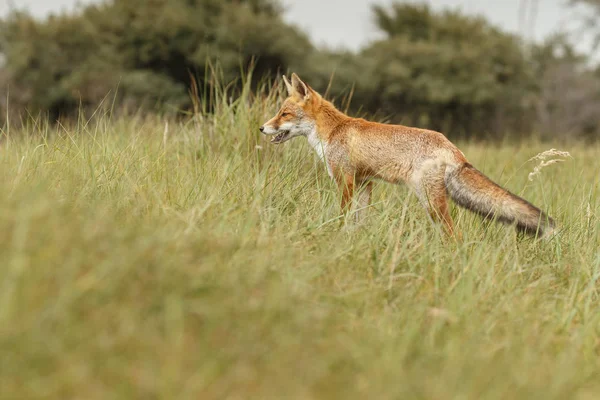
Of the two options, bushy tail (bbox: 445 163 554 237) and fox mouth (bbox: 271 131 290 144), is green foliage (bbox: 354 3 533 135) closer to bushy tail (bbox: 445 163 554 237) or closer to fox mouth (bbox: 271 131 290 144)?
fox mouth (bbox: 271 131 290 144)

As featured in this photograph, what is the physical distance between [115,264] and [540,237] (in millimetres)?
3299

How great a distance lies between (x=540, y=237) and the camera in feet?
15.4

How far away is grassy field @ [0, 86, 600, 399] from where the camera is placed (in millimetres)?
2145

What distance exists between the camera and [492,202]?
16.3 ft

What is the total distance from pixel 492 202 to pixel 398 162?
3.01 ft

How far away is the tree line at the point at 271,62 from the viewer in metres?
24.7

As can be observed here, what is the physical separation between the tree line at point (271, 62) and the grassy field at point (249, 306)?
51.8 ft

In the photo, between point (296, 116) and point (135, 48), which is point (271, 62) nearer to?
point (135, 48)

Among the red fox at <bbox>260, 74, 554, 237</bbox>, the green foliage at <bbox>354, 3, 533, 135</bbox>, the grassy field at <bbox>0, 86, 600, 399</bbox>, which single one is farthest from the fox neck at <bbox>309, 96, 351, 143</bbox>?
the green foliage at <bbox>354, 3, 533, 135</bbox>

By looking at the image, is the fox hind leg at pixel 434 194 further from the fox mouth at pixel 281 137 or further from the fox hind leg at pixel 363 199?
the fox mouth at pixel 281 137

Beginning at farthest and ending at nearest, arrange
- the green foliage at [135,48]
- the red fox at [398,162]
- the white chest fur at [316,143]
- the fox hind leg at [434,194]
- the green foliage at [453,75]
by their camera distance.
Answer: the green foliage at [453,75], the green foliage at [135,48], the white chest fur at [316,143], the fox hind leg at [434,194], the red fox at [398,162]

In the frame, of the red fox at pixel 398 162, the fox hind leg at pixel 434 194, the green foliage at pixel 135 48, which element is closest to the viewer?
the red fox at pixel 398 162

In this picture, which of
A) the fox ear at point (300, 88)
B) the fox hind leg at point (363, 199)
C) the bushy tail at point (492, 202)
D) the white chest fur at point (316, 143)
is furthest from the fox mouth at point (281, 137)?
the bushy tail at point (492, 202)

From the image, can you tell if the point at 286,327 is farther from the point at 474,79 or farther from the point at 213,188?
the point at 474,79
